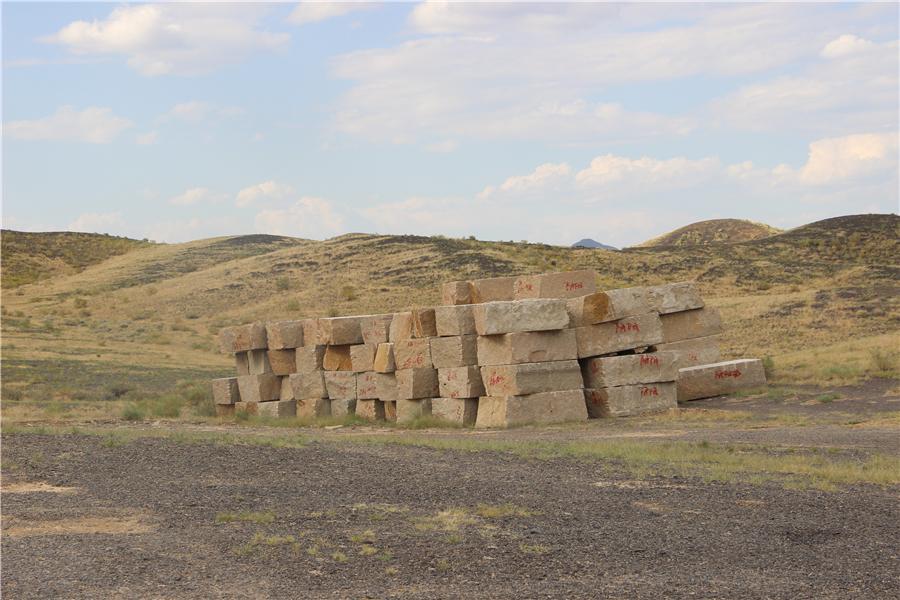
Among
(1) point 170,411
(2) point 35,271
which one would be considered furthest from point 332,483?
(2) point 35,271

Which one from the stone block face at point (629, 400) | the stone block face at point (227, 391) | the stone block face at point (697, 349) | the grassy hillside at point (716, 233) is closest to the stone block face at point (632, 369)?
the stone block face at point (629, 400)

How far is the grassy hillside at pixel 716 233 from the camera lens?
256 feet

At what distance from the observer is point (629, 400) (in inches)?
794

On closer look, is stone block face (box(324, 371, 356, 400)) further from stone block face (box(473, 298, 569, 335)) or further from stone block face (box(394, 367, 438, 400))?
stone block face (box(473, 298, 569, 335))

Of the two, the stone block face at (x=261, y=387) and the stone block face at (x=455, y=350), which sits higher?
the stone block face at (x=455, y=350)

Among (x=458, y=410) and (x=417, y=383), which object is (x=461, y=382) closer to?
(x=458, y=410)

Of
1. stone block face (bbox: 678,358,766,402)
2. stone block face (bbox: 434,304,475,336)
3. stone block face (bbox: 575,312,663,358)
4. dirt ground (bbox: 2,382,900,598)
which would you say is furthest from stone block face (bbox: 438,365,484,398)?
dirt ground (bbox: 2,382,900,598)

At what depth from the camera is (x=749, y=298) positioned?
129 feet

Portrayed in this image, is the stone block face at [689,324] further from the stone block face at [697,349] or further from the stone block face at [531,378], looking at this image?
the stone block face at [531,378]

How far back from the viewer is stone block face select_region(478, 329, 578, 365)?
62.9 feet

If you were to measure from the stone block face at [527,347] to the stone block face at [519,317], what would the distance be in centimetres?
17

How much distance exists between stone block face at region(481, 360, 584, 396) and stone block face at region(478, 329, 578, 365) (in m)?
0.12

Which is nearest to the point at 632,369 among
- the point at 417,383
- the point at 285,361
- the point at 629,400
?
the point at 629,400

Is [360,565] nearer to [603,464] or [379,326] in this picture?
[603,464]
